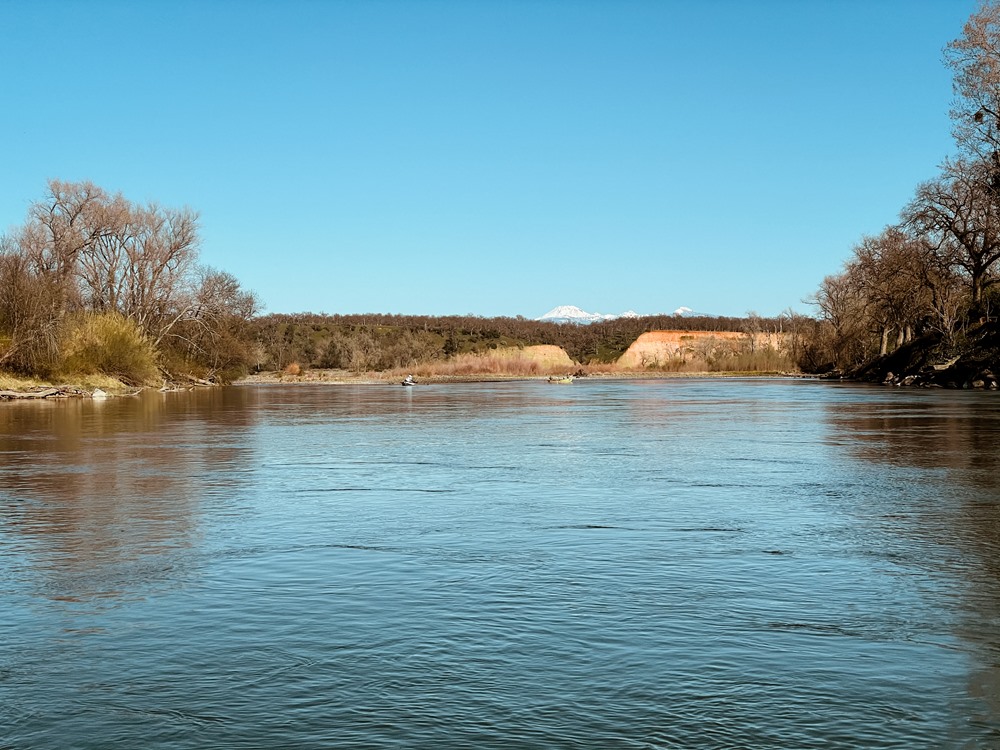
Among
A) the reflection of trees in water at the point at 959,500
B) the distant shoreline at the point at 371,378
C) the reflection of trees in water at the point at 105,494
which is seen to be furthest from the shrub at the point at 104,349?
the reflection of trees in water at the point at 959,500

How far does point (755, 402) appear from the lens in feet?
143

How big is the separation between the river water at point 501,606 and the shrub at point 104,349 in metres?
41.6

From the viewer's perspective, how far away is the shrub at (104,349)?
182ft

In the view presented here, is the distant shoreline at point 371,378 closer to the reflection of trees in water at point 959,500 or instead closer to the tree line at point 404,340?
the tree line at point 404,340

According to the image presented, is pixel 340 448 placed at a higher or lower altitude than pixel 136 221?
lower

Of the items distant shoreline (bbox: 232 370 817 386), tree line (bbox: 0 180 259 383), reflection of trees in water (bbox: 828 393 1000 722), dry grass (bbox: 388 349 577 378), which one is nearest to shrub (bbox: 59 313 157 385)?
tree line (bbox: 0 180 259 383)

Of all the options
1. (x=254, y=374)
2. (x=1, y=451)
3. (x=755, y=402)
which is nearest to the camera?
(x=1, y=451)

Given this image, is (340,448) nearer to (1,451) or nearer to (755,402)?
(1,451)

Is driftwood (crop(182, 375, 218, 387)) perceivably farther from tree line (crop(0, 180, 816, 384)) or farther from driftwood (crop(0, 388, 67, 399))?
driftwood (crop(0, 388, 67, 399))

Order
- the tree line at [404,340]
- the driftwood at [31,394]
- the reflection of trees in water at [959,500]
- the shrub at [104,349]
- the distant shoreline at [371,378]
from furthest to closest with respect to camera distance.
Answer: the tree line at [404,340], the distant shoreline at [371,378], the shrub at [104,349], the driftwood at [31,394], the reflection of trees in water at [959,500]

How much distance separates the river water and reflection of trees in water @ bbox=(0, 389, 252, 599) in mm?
70

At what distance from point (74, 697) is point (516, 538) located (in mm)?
5338

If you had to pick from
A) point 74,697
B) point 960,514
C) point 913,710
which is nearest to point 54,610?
point 74,697

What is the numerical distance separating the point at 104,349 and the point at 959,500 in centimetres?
5371
